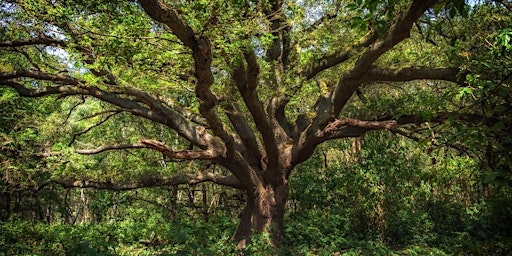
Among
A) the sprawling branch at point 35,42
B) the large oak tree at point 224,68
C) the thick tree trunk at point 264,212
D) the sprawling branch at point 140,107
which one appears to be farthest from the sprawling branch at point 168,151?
the sprawling branch at point 35,42

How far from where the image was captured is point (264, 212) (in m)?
9.70

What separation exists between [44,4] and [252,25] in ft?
10.5

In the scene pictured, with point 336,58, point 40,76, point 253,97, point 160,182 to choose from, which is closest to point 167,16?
point 253,97

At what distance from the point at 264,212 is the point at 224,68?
4298 mm

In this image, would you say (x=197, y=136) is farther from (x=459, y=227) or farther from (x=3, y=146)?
(x=459, y=227)

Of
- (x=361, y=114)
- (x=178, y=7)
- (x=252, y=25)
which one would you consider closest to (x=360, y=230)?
(x=361, y=114)

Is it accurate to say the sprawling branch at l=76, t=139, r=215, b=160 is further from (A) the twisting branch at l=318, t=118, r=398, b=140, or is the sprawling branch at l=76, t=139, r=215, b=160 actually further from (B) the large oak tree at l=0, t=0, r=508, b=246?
(A) the twisting branch at l=318, t=118, r=398, b=140

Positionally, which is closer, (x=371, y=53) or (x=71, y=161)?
(x=371, y=53)

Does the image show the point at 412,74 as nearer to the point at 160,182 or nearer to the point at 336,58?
the point at 336,58

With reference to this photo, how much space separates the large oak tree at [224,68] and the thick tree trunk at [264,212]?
0.03 m

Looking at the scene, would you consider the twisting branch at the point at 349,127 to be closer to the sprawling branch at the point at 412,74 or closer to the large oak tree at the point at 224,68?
the large oak tree at the point at 224,68

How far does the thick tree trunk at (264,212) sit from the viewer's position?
Result: 31.3ft

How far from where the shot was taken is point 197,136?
881 centimetres

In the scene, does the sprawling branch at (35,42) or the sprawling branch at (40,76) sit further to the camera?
the sprawling branch at (40,76)
